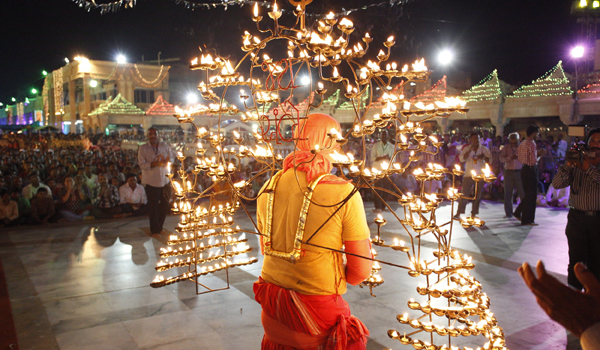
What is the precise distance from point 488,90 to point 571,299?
20.1 metres

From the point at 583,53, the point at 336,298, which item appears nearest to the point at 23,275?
the point at 336,298

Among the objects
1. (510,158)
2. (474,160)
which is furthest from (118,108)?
(510,158)

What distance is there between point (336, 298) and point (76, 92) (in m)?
53.7

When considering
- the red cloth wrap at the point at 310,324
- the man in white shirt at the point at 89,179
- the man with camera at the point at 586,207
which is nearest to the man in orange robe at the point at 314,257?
the red cloth wrap at the point at 310,324

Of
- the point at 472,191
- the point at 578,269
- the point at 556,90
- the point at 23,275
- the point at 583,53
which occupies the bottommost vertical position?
the point at 23,275

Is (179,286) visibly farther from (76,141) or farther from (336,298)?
(76,141)

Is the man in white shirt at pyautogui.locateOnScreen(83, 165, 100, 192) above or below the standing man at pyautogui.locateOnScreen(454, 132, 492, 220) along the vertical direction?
below

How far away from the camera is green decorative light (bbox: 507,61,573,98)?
16.4 m

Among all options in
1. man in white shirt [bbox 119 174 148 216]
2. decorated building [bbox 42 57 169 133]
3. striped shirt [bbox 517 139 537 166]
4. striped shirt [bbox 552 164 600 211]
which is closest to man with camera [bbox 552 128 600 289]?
striped shirt [bbox 552 164 600 211]

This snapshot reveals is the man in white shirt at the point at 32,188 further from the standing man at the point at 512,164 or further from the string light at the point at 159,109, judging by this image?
the string light at the point at 159,109

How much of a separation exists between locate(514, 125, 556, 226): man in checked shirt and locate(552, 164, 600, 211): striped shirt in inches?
148

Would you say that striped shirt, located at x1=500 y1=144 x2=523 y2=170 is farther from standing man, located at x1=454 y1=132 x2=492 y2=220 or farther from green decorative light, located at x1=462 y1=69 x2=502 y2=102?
green decorative light, located at x1=462 y1=69 x2=502 y2=102

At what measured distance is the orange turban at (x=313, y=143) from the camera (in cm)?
236

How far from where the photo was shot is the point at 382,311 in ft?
14.4
